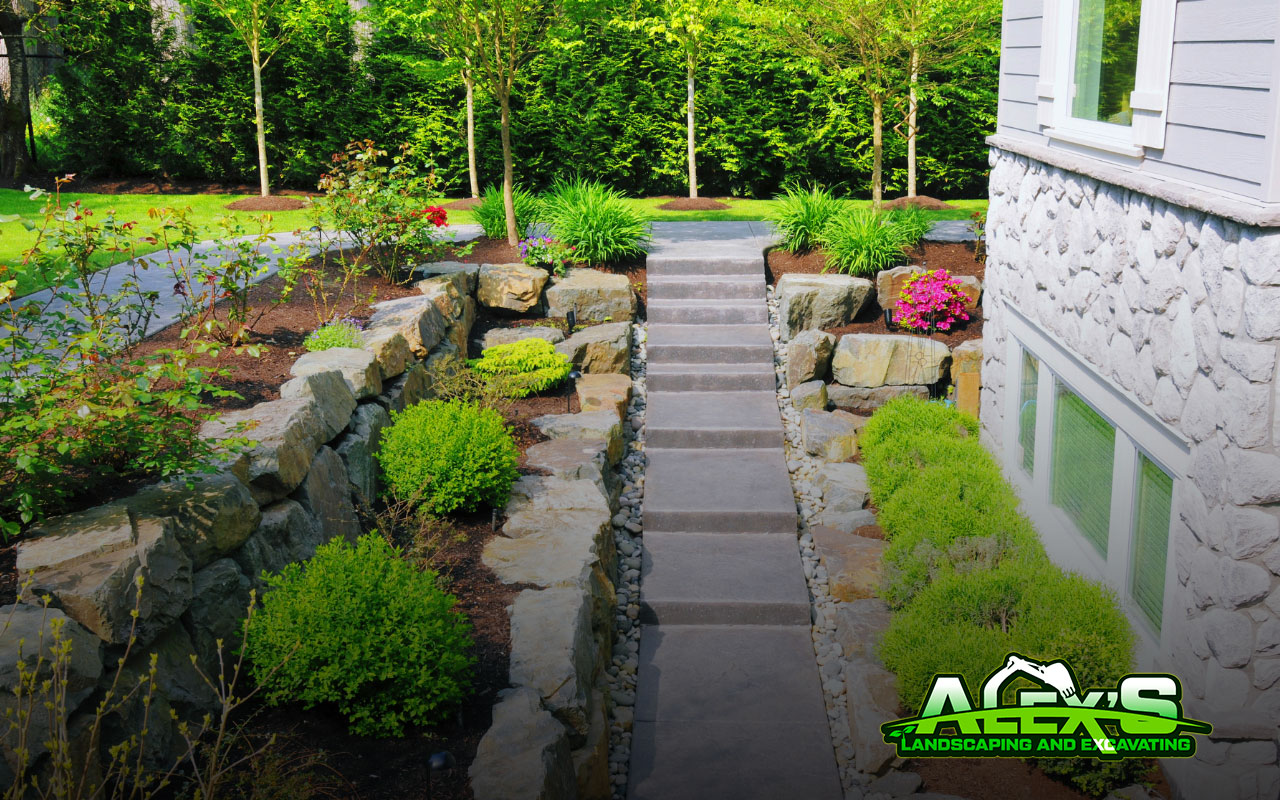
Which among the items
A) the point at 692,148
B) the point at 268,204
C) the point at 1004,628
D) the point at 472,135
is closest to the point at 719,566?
the point at 1004,628

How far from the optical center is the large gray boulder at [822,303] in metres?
9.55

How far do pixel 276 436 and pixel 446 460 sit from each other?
125 cm

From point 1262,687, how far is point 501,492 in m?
4.23

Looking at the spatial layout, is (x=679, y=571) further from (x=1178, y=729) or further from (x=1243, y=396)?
(x=1243, y=396)

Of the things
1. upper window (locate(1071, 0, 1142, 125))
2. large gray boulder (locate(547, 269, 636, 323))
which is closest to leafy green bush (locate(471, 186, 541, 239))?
large gray boulder (locate(547, 269, 636, 323))

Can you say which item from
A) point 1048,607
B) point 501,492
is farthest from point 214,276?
point 1048,607

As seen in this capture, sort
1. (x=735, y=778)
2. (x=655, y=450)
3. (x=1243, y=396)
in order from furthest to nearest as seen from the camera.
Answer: (x=655, y=450)
(x=735, y=778)
(x=1243, y=396)

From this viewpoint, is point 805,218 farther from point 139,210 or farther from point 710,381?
point 139,210

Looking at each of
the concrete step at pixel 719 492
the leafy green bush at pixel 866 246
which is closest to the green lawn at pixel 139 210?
the concrete step at pixel 719 492

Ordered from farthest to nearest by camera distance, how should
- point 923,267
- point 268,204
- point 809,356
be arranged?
point 268,204
point 923,267
point 809,356

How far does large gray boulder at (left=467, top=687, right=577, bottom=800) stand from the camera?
3711 millimetres

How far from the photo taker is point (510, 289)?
32.2ft

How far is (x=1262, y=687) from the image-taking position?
3934 millimetres

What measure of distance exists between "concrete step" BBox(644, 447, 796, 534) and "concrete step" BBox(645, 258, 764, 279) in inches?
111
